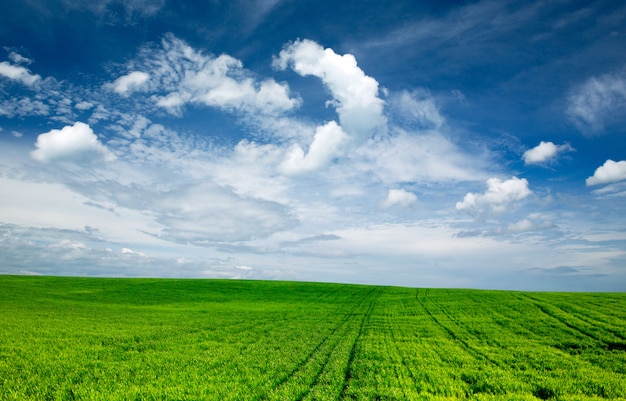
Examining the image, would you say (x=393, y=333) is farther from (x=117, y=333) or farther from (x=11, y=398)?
(x=11, y=398)

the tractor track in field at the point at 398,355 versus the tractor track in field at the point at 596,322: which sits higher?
the tractor track in field at the point at 596,322

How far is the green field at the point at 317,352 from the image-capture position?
15570 millimetres

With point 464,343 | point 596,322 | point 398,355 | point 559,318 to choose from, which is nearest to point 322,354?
point 398,355

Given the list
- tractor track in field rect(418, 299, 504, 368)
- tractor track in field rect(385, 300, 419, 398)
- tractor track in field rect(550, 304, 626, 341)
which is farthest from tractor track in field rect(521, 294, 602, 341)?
tractor track in field rect(385, 300, 419, 398)

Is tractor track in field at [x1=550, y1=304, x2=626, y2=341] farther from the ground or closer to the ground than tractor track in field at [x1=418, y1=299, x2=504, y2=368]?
farther from the ground

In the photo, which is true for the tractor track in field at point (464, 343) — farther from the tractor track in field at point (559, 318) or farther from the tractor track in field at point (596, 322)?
the tractor track in field at point (596, 322)

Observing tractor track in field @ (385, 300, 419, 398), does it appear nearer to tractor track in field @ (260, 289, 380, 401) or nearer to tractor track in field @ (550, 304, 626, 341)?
tractor track in field @ (260, 289, 380, 401)

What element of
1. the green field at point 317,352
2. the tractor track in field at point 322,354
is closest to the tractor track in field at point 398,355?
the green field at point 317,352

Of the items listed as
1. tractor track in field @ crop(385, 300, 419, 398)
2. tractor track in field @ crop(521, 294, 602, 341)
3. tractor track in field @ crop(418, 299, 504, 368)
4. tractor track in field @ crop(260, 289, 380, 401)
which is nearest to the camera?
tractor track in field @ crop(260, 289, 380, 401)

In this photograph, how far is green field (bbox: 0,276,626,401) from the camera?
1557 centimetres

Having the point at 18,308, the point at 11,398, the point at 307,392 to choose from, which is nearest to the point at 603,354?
the point at 307,392

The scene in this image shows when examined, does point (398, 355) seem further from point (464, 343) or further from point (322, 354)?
point (464, 343)

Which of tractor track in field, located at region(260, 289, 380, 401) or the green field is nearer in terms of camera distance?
the green field

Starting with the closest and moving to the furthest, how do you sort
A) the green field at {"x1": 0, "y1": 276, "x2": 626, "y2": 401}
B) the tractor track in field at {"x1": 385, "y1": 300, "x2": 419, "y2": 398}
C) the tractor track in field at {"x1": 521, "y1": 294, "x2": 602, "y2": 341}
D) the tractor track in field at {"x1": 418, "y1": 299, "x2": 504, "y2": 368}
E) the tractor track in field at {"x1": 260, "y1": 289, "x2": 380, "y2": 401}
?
the green field at {"x1": 0, "y1": 276, "x2": 626, "y2": 401} → the tractor track in field at {"x1": 260, "y1": 289, "x2": 380, "y2": 401} → the tractor track in field at {"x1": 385, "y1": 300, "x2": 419, "y2": 398} → the tractor track in field at {"x1": 418, "y1": 299, "x2": 504, "y2": 368} → the tractor track in field at {"x1": 521, "y1": 294, "x2": 602, "y2": 341}
